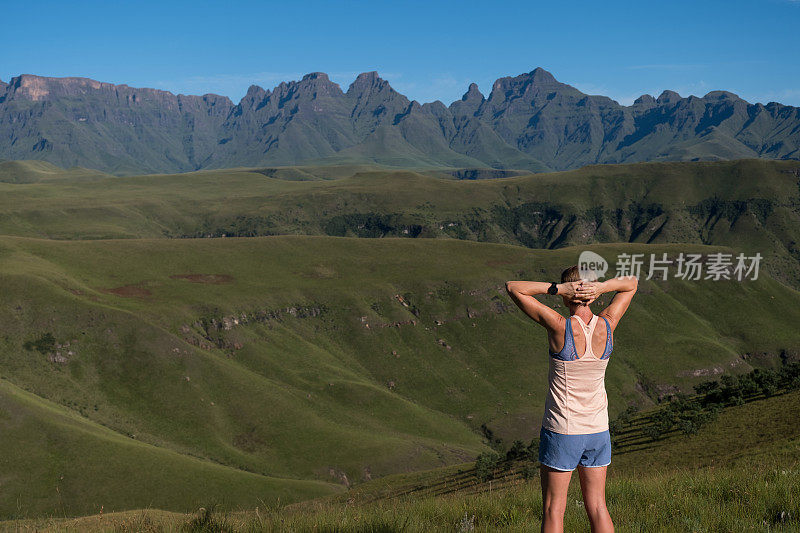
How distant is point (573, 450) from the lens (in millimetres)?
7332

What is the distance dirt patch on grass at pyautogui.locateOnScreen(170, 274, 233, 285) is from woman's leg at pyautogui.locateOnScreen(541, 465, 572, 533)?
178378 millimetres

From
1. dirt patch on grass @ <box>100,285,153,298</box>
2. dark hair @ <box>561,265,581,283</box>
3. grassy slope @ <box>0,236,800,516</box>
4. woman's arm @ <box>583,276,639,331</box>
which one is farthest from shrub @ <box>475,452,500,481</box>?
dirt patch on grass @ <box>100,285,153,298</box>

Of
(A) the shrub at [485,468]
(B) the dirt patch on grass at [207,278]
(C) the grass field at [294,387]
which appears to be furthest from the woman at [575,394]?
(B) the dirt patch on grass at [207,278]

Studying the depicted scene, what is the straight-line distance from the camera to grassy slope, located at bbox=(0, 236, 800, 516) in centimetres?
12338

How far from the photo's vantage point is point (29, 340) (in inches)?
5098

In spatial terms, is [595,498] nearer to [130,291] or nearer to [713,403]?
[713,403]

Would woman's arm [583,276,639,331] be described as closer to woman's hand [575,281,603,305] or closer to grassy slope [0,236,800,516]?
woman's hand [575,281,603,305]

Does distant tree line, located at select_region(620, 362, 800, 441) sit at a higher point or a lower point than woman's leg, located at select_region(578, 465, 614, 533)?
lower

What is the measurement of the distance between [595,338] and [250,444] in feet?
418

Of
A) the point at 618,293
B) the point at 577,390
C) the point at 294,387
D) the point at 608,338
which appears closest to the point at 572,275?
the point at 608,338

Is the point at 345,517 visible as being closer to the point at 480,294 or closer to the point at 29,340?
the point at 29,340

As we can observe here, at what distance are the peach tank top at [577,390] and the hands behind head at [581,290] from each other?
0.84ft

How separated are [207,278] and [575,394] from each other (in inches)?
7165

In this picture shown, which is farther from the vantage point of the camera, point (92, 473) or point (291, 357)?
point (291, 357)
